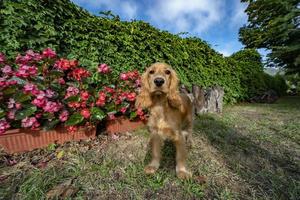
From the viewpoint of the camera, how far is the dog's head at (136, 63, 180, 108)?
2332mm

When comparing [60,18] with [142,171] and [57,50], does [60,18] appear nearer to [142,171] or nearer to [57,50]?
[57,50]

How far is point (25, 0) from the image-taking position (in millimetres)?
3520

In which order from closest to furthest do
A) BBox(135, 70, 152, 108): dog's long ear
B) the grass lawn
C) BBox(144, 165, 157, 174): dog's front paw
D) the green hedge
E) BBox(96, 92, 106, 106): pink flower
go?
the grass lawn → BBox(144, 165, 157, 174): dog's front paw → BBox(135, 70, 152, 108): dog's long ear → BBox(96, 92, 106, 106): pink flower → the green hedge

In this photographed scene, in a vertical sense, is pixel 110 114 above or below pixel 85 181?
above

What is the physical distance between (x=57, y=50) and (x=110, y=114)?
159cm

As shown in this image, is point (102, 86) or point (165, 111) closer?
point (165, 111)

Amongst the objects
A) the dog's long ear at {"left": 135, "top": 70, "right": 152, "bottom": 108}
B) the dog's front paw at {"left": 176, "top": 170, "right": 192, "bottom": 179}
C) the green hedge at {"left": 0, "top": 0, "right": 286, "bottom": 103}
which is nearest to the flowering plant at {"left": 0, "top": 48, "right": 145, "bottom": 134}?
the green hedge at {"left": 0, "top": 0, "right": 286, "bottom": 103}

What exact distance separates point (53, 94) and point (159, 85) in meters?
1.57

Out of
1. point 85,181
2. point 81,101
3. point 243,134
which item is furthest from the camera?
point 243,134

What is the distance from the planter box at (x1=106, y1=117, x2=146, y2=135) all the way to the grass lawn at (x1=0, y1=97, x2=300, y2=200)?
0.28 metres

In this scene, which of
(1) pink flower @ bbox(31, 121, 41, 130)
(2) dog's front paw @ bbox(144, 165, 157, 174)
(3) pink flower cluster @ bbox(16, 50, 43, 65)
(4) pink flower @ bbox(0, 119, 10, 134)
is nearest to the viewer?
(2) dog's front paw @ bbox(144, 165, 157, 174)

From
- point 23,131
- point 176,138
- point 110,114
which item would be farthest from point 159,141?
point 23,131

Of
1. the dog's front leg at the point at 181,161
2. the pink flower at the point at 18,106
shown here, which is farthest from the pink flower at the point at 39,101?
the dog's front leg at the point at 181,161

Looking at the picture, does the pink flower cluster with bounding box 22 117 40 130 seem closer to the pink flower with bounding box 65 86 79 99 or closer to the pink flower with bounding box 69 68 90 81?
the pink flower with bounding box 65 86 79 99
